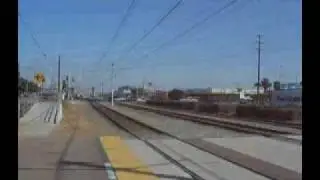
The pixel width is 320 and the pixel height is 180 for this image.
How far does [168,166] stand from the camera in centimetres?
1538

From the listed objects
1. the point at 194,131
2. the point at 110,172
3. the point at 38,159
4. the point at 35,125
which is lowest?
the point at 194,131

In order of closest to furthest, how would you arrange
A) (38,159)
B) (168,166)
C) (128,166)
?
(128,166), (168,166), (38,159)

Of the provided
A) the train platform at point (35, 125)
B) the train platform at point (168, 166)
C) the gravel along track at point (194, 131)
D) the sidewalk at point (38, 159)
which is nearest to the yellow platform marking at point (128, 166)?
the train platform at point (168, 166)

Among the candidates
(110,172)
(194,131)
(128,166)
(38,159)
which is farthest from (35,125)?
(110,172)

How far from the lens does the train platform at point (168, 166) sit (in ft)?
43.3

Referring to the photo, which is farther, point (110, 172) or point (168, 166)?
point (168, 166)

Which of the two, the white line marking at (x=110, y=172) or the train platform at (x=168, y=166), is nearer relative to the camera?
the white line marking at (x=110, y=172)

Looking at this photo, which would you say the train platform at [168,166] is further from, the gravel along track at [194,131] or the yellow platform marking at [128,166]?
the gravel along track at [194,131]

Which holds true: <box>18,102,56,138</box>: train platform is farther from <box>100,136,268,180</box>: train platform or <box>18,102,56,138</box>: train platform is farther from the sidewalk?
<box>100,136,268,180</box>: train platform

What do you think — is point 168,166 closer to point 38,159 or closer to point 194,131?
point 38,159
